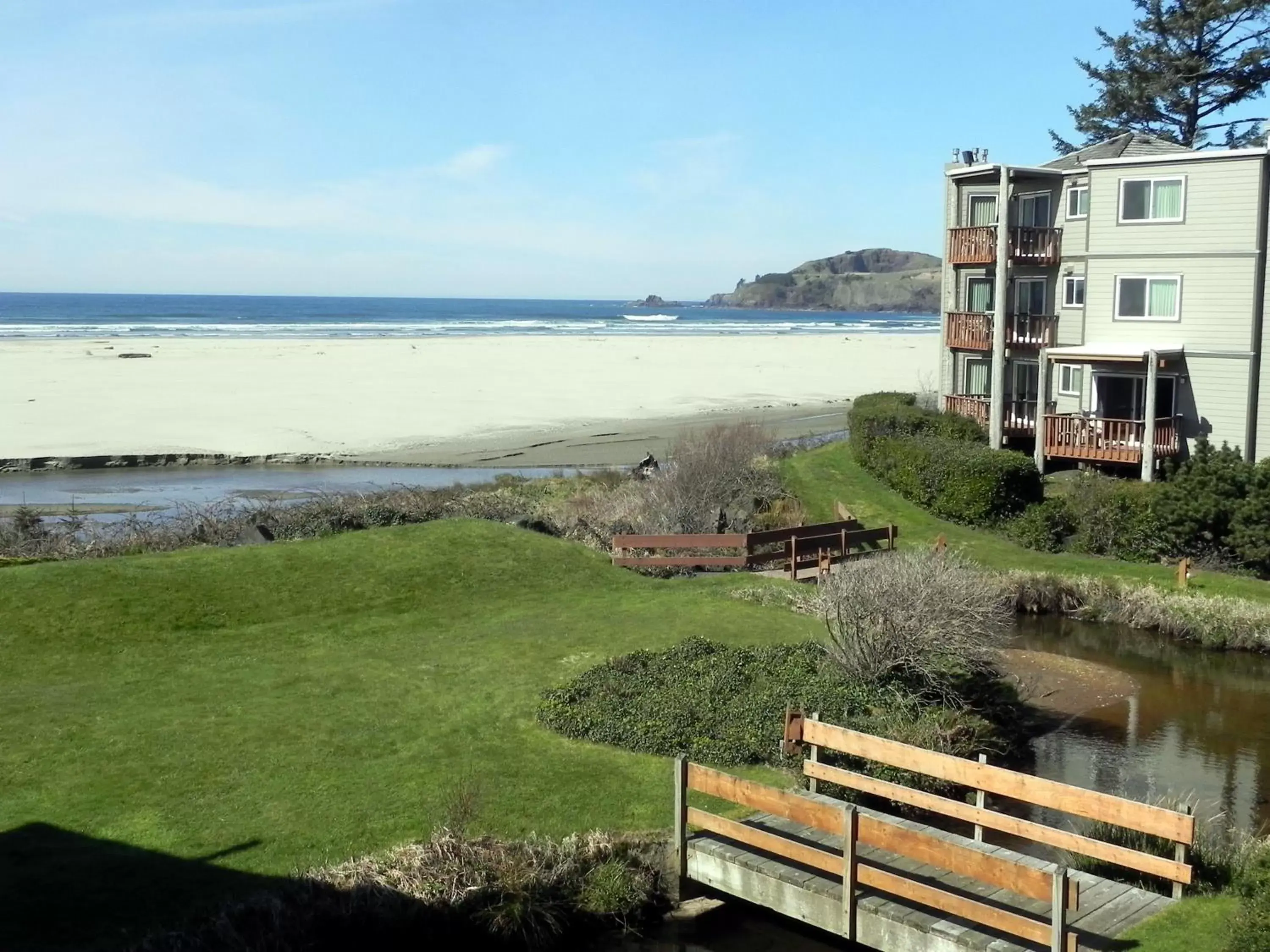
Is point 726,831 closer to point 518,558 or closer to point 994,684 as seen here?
point 994,684

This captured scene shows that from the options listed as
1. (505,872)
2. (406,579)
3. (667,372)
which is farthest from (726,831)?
(667,372)

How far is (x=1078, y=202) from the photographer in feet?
125

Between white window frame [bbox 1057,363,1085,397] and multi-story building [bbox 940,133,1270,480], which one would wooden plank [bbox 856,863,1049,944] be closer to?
multi-story building [bbox 940,133,1270,480]

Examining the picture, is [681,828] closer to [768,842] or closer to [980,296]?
[768,842]

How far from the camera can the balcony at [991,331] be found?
127 ft

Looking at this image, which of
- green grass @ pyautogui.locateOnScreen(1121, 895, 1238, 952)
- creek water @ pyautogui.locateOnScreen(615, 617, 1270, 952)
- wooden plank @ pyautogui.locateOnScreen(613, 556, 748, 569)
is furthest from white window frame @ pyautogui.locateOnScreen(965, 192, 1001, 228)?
green grass @ pyautogui.locateOnScreen(1121, 895, 1238, 952)

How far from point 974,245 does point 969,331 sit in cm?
283

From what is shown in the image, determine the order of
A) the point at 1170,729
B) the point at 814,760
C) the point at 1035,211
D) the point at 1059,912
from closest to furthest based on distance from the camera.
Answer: the point at 1059,912
the point at 814,760
the point at 1170,729
the point at 1035,211

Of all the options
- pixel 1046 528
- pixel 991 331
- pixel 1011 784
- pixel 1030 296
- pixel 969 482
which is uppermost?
pixel 1030 296

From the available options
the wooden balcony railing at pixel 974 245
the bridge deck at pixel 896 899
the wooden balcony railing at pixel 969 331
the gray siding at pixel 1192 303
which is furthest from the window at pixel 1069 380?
the bridge deck at pixel 896 899

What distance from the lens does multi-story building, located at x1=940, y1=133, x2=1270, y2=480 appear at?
111ft

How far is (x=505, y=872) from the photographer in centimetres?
1214

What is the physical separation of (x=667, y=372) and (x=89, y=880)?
76160 mm

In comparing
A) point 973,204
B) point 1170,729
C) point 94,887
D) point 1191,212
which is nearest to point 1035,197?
point 973,204
